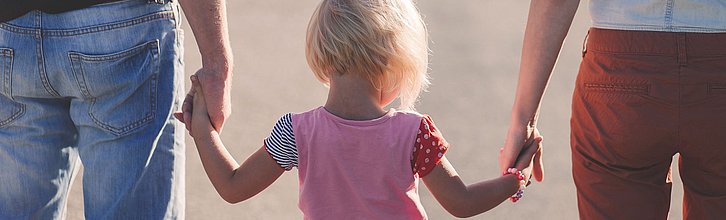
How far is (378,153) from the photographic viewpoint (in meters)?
2.58

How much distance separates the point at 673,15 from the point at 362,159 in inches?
29.4

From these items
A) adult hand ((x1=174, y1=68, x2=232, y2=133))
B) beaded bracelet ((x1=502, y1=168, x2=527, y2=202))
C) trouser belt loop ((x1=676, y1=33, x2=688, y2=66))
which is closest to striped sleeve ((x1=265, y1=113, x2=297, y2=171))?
adult hand ((x1=174, y1=68, x2=232, y2=133))

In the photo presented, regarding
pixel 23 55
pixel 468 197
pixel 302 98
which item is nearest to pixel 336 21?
pixel 468 197

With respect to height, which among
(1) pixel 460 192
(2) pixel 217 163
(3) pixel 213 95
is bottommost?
(1) pixel 460 192

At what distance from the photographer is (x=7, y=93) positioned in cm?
281

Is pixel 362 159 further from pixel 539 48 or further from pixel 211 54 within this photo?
pixel 539 48

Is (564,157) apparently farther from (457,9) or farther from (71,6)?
(71,6)

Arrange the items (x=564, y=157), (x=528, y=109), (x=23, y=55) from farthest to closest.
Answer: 1. (x=564, y=157)
2. (x=528, y=109)
3. (x=23, y=55)

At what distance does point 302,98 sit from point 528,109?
331 cm

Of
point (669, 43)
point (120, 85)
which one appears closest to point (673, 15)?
point (669, 43)

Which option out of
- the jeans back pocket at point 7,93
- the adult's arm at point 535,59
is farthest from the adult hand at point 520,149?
the jeans back pocket at point 7,93

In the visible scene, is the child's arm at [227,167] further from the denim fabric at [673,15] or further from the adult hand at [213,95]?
the denim fabric at [673,15]

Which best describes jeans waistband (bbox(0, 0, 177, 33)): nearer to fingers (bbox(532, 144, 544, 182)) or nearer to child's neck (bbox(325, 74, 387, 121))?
child's neck (bbox(325, 74, 387, 121))

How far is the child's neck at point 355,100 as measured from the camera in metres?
2.61
